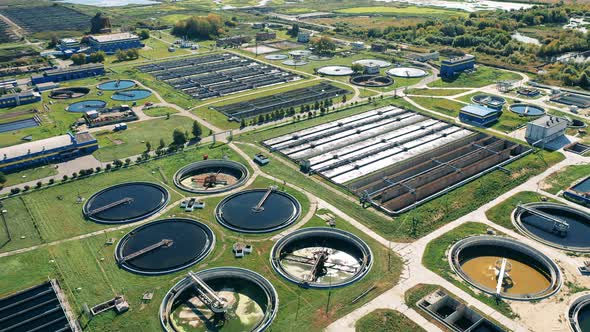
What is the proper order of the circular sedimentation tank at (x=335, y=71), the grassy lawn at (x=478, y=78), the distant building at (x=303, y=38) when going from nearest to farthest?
the grassy lawn at (x=478, y=78), the circular sedimentation tank at (x=335, y=71), the distant building at (x=303, y=38)

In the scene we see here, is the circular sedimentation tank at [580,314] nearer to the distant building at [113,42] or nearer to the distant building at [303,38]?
the distant building at [303,38]

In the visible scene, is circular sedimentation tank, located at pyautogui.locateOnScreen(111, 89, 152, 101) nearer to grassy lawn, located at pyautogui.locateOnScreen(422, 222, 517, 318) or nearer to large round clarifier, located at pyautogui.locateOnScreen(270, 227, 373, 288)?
large round clarifier, located at pyautogui.locateOnScreen(270, 227, 373, 288)

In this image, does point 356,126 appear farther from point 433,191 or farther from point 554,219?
point 554,219

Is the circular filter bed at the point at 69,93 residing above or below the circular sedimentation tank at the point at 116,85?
below

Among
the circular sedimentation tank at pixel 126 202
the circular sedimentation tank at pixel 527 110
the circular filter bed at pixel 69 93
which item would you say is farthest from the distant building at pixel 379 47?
the circular sedimentation tank at pixel 126 202

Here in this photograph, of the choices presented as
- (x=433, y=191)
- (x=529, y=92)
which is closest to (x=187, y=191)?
(x=433, y=191)

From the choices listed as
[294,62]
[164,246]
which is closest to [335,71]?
[294,62]
